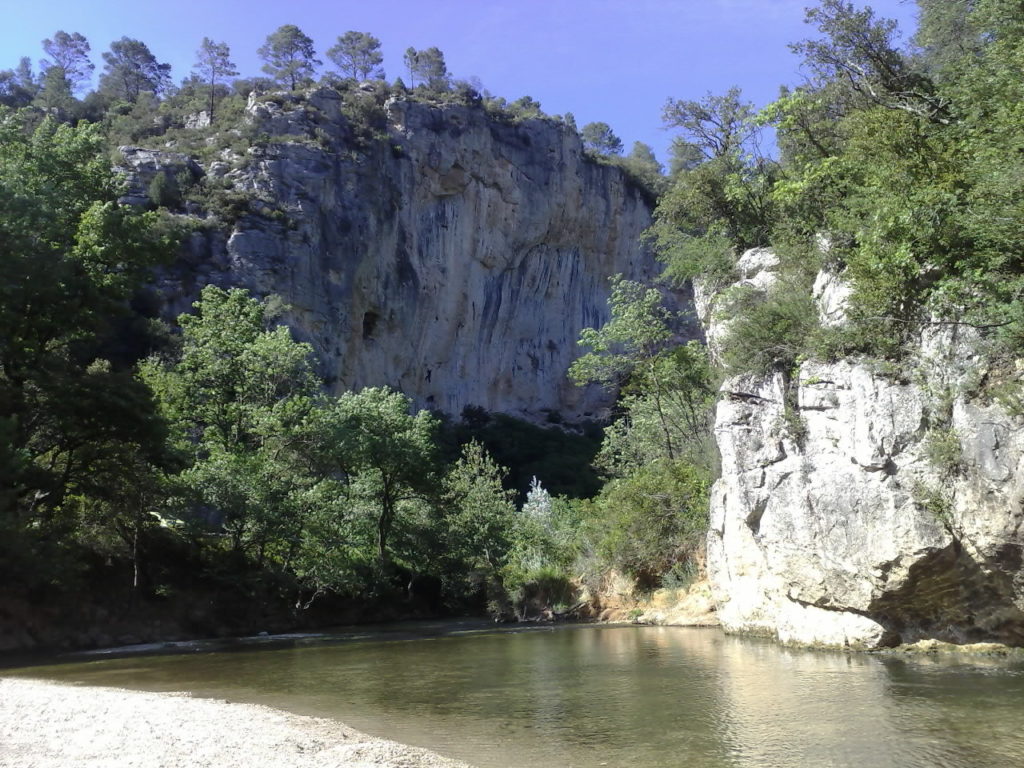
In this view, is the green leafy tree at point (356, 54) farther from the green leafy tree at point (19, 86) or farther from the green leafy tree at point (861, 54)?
the green leafy tree at point (861, 54)

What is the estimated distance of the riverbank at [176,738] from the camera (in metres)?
6.18

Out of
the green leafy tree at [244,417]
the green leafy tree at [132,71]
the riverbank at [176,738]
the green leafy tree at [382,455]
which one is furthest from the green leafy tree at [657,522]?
the green leafy tree at [132,71]

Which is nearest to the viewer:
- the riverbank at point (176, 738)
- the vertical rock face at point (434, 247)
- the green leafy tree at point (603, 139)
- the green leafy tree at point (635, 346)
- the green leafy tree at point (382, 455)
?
the riverbank at point (176, 738)

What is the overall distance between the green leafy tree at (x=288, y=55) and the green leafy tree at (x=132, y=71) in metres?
14.9

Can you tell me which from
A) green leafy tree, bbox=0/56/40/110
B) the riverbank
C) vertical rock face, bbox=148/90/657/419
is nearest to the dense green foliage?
the riverbank

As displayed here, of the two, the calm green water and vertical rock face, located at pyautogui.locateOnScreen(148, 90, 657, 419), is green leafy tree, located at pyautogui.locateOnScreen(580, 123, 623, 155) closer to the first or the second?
vertical rock face, located at pyautogui.locateOnScreen(148, 90, 657, 419)

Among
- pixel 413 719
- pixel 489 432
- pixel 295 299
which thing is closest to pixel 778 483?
pixel 413 719

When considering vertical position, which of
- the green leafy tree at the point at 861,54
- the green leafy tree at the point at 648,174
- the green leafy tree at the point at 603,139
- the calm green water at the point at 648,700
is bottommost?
the calm green water at the point at 648,700

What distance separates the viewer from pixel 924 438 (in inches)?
439

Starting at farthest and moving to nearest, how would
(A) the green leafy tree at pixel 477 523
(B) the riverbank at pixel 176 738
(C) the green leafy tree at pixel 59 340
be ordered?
(A) the green leafy tree at pixel 477 523 → (C) the green leafy tree at pixel 59 340 → (B) the riverbank at pixel 176 738

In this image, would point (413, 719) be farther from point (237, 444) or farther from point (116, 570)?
point (237, 444)

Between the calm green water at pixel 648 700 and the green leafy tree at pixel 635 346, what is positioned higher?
the green leafy tree at pixel 635 346

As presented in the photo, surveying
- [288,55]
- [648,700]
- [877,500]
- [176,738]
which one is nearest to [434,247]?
[288,55]

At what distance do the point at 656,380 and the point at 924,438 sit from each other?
1356 centimetres
